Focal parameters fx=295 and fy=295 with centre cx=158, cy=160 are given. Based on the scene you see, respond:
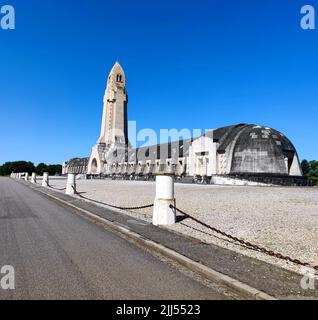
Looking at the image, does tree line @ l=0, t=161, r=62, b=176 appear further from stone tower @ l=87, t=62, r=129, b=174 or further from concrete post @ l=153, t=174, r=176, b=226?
concrete post @ l=153, t=174, r=176, b=226

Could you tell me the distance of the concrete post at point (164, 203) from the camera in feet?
33.7

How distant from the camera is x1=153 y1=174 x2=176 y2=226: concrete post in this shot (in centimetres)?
1027

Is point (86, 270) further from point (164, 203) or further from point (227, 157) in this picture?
point (227, 157)

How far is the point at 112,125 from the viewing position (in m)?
108

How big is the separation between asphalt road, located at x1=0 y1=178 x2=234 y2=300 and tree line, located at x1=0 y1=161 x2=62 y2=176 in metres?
165

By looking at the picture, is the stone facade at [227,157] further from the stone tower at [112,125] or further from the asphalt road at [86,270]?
the asphalt road at [86,270]

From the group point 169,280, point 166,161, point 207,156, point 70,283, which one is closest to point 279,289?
point 169,280

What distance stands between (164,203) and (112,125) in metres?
101

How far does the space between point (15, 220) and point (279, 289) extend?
362 inches

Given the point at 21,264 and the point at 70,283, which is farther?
the point at 21,264

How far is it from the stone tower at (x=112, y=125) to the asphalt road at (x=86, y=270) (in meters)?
98.0

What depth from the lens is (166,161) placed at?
76375 mm

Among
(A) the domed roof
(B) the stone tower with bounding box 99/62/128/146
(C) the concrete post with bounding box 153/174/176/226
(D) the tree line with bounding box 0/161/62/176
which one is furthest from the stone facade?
(D) the tree line with bounding box 0/161/62/176

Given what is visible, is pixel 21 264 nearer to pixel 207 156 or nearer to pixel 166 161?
pixel 207 156
